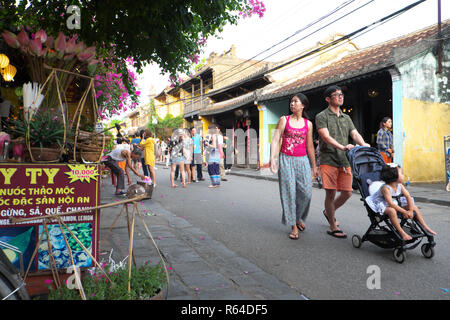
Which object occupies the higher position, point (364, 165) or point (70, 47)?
point (70, 47)

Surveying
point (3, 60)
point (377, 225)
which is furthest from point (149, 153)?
point (377, 225)

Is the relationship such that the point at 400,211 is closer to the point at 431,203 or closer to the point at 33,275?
the point at 33,275

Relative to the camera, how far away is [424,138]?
38.1 feet

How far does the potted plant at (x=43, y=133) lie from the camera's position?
2.57m

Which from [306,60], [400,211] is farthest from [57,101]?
[306,60]

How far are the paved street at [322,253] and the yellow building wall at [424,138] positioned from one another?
14.1ft

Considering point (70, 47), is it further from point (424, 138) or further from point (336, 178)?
point (424, 138)

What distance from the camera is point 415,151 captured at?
11.4 meters

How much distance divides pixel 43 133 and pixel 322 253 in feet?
10.2

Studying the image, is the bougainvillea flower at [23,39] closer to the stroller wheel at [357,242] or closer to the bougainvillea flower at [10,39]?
the bougainvillea flower at [10,39]

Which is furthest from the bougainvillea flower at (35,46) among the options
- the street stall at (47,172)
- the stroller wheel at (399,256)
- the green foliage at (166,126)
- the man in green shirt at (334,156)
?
the green foliage at (166,126)

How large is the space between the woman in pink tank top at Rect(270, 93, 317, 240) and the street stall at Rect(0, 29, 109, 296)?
2.59m

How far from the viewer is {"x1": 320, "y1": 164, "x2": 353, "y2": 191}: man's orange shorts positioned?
4.70 metres

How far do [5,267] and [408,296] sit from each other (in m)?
2.85
